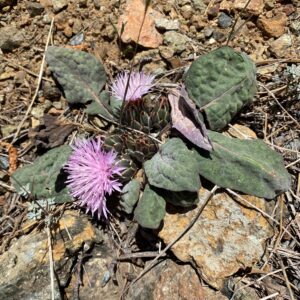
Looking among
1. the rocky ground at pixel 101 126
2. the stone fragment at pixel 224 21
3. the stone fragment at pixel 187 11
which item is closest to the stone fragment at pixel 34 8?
the rocky ground at pixel 101 126

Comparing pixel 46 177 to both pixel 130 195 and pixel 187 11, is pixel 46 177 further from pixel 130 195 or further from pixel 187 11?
pixel 187 11

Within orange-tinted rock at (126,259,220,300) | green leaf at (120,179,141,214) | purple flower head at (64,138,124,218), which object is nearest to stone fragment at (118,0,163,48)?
purple flower head at (64,138,124,218)

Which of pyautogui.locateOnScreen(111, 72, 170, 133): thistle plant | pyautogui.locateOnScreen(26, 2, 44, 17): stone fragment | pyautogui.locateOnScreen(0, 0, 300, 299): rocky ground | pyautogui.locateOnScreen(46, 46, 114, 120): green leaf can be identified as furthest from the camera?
pyautogui.locateOnScreen(26, 2, 44, 17): stone fragment

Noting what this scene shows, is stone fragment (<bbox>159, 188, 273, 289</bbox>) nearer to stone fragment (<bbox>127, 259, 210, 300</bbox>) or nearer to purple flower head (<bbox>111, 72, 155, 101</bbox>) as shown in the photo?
stone fragment (<bbox>127, 259, 210, 300</bbox>)

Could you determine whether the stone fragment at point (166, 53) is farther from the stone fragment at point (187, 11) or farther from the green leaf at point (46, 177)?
the green leaf at point (46, 177)

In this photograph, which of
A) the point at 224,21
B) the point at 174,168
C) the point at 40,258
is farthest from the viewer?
the point at 224,21

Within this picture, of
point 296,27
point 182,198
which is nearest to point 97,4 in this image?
point 296,27
